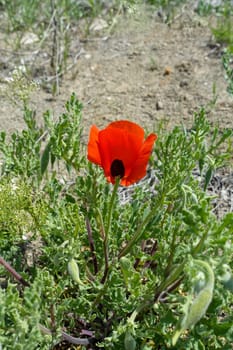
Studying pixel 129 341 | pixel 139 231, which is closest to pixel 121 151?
pixel 139 231

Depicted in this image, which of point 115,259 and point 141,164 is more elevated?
point 141,164

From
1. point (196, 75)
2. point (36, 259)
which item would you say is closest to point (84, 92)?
point (196, 75)

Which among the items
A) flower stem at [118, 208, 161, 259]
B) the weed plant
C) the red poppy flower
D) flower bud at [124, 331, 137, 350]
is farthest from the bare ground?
flower bud at [124, 331, 137, 350]

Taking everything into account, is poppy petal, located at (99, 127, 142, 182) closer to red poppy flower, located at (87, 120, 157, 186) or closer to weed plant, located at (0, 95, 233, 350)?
red poppy flower, located at (87, 120, 157, 186)

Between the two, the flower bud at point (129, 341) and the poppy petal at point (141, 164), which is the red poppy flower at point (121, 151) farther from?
the flower bud at point (129, 341)

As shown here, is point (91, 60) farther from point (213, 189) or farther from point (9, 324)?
point (9, 324)

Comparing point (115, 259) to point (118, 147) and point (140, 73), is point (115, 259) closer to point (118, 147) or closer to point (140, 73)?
point (118, 147)
